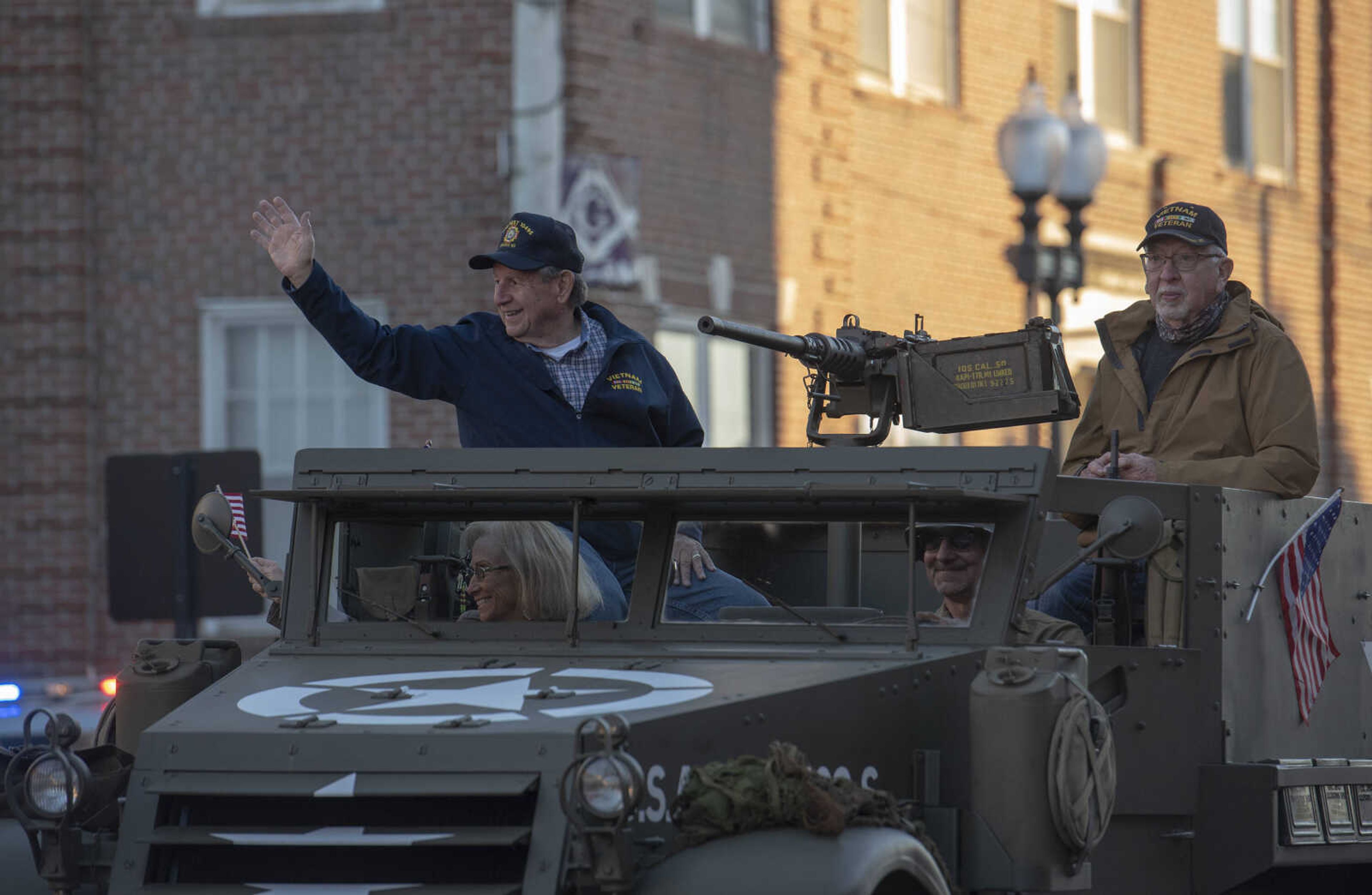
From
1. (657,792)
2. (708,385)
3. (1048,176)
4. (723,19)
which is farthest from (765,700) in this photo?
(723,19)

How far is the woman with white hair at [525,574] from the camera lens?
631 cm

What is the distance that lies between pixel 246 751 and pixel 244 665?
869 mm

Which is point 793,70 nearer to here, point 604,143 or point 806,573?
point 604,143

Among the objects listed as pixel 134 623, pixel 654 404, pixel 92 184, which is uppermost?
pixel 92 184

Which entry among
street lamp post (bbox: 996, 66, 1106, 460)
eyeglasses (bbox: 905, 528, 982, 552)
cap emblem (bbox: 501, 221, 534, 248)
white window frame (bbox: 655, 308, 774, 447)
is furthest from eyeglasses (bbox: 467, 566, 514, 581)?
white window frame (bbox: 655, 308, 774, 447)

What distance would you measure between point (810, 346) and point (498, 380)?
1020 millimetres

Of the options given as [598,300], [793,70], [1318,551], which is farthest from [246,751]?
[793,70]

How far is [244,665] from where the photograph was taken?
6.29m

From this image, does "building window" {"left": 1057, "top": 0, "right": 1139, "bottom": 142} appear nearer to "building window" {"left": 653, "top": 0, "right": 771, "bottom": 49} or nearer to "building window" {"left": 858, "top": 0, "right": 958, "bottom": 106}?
"building window" {"left": 858, "top": 0, "right": 958, "bottom": 106}

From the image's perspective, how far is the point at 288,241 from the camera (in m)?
7.14

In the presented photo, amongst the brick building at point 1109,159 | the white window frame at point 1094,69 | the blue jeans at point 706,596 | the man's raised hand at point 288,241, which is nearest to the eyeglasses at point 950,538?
the blue jeans at point 706,596

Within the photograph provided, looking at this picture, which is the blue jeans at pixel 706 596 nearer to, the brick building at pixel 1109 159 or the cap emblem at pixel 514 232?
the cap emblem at pixel 514 232

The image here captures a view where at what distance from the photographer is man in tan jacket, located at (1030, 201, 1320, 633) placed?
7133 mm

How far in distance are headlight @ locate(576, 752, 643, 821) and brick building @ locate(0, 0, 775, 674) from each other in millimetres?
10350
